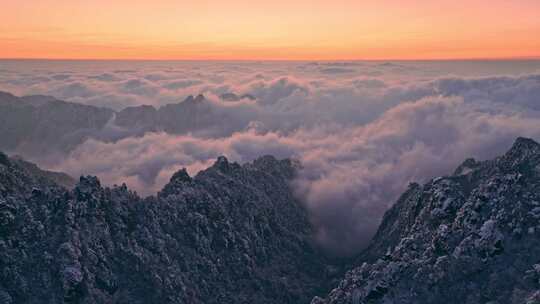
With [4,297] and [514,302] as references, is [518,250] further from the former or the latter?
[4,297]

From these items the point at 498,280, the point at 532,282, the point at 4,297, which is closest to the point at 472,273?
the point at 498,280

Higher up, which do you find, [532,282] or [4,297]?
[532,282]

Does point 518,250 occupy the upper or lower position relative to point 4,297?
upper

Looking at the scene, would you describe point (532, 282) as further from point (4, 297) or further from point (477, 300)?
point (4, 297)

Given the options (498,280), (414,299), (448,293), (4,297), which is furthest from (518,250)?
(4,297)

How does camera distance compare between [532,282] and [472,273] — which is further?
[472,273]

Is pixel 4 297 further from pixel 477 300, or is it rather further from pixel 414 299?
pixel 477 300

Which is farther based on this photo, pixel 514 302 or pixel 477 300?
pixel 477 300
